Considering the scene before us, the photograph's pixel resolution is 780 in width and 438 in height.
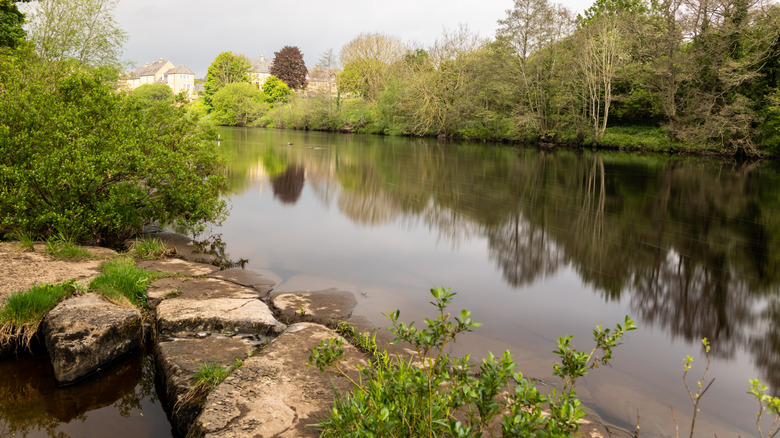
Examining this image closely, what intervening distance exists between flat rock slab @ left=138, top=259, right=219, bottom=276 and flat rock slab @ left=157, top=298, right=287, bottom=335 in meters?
1.67

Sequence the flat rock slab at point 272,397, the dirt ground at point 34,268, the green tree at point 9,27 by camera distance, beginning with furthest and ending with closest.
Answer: the green tree at point 9,27
the dirt ground at point 34,268
the flat rock slab at point 272,397

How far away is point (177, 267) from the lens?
7.81 m

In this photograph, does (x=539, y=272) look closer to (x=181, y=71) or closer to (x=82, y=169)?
(x=82, y=169)

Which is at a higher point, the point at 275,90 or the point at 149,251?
the point at 275,90

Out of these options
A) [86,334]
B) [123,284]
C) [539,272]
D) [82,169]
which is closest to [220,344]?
[86,334]

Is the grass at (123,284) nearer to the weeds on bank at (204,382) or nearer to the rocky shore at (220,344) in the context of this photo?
the rocky shore at (220,344)

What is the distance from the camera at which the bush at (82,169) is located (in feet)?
24.7

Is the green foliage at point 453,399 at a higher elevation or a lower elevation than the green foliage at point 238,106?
lower

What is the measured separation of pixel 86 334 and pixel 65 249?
3.10 meters

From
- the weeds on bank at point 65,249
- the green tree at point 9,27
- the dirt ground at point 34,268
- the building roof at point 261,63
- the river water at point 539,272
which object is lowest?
the river water at point 539,272

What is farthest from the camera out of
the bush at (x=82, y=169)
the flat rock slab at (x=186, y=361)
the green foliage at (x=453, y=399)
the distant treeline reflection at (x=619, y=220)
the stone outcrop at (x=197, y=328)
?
the distant treeline reflection at (x=619, y=220)

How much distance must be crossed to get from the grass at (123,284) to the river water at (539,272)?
0.99 metres

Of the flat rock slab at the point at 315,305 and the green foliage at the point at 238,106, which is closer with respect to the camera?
the flat rock slab at the point at 315,305

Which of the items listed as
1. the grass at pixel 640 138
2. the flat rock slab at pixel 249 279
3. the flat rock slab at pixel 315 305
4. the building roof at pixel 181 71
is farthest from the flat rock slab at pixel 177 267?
the building roof at pixel 181 71
